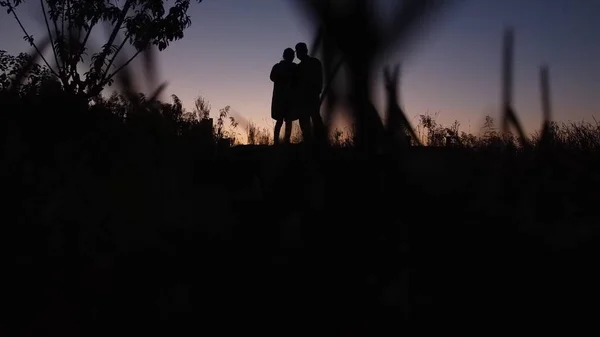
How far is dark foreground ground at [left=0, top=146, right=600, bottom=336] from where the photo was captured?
1.35 metres

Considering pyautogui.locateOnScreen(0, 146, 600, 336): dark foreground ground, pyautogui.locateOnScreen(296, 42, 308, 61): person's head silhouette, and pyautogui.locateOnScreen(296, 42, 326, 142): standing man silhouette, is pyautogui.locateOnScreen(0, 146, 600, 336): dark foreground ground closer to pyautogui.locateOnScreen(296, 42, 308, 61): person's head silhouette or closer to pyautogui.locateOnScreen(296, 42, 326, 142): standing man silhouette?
pyautogui.locateOnScreen(296, 42, 326, 142): standing man silhouette

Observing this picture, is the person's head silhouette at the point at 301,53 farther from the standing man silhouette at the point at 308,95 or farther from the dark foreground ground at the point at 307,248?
the dark foreground ground at the point at 307,248

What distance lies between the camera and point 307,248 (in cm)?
153

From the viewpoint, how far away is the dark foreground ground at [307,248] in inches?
53.0

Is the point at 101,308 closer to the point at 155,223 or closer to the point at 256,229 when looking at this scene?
the point at 155,223

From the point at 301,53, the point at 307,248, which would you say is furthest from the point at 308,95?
the point at 301,53

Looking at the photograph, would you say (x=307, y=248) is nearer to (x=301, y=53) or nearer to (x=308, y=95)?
(x=308, y=95)

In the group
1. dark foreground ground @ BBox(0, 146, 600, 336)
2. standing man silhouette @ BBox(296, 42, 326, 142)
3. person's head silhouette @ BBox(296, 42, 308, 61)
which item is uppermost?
person's head silhouette @ BBox(296, 42, 308, 61)

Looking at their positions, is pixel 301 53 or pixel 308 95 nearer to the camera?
pixel 308 95

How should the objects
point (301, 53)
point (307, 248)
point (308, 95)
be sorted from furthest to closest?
point (301, 53) → point (307, 248) → point (308, 95)

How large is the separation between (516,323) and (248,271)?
27.5 inches

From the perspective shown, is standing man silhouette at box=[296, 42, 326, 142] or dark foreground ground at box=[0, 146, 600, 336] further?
dark foreground ground at box=[0, 146, 600, 336]

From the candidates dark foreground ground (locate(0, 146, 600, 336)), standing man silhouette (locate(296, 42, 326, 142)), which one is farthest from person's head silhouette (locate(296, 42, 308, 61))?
dark foreground ground (locate(0, 146, 600, 336))

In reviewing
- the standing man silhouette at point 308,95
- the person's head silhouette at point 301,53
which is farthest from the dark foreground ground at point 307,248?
the person's head silhouette at point 301,53
